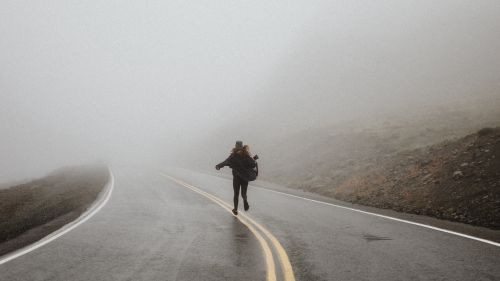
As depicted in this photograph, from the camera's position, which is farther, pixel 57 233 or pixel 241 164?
pixel 241 164

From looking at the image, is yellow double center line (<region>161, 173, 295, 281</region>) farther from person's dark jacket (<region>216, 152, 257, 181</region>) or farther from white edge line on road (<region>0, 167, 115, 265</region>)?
white edge line on road (<region>0, 167, 115, 265</region>)

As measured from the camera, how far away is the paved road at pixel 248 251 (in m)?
5.94

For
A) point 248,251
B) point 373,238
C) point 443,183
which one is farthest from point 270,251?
point 443,183

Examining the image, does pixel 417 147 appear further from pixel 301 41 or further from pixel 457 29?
pixel 301 41

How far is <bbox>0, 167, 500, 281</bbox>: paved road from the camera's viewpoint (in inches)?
234

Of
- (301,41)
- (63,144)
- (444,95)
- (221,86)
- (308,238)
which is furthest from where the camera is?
(63,144)

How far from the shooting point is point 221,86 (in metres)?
118

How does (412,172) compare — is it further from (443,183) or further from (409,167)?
(443,183)

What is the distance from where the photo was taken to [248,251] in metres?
7.52

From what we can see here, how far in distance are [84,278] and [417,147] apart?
63.1 feet

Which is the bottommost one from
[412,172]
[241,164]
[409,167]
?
[241,164]

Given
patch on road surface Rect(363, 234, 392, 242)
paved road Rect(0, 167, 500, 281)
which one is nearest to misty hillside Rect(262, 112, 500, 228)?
paved road Rect(0, 167, 500, 281)

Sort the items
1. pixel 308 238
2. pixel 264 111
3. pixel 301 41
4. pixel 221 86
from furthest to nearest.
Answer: pixel 221 86
pixel 301 41
pixel 264 111
pixel 308 238

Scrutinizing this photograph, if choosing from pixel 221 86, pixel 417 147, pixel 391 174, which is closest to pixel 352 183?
pixel 391 174
